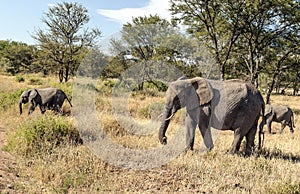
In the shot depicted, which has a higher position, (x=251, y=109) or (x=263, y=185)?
(x=251, y=109)

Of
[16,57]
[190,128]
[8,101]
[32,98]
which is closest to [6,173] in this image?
[190,128]

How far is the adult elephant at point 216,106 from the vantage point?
704 cm

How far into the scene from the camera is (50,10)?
80.3 ft

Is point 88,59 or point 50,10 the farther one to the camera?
point 50,10

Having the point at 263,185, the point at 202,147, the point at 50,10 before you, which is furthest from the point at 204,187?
the point at 50,10

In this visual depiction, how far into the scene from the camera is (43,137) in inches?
273

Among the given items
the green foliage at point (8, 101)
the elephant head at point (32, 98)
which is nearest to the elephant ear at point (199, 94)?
the elephant head at point (32, 98)

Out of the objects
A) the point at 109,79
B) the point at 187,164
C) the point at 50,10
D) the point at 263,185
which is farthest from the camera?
the point at 50,10

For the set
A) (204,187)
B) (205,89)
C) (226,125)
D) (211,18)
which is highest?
(211,18)

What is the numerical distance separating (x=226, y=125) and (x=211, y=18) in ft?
45.7

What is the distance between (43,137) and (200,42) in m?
18.2

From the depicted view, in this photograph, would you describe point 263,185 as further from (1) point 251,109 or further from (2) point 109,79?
(2) point 109,79

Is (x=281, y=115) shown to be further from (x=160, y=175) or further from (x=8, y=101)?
(x=8, y=101)

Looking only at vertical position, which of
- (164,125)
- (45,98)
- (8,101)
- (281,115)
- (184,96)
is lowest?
(281,115)
